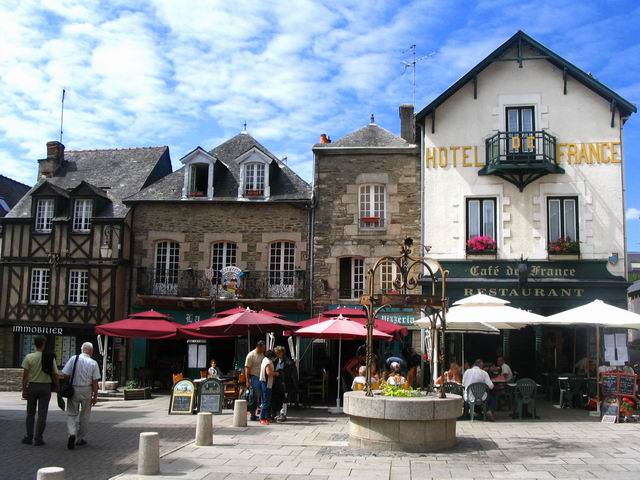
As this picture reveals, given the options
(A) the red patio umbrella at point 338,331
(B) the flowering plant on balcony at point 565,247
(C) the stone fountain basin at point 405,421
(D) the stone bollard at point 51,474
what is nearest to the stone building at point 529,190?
(B) the flowering plant on balcony at point 565,247

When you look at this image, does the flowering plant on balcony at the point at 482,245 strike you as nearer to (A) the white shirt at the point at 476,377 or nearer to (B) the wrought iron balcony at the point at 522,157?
(B) the wrought iron balcony at the point at 522,157

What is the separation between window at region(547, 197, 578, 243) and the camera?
63.5ft

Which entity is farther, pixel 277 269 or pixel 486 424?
pixel 277 269

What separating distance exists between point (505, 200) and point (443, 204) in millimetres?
1737

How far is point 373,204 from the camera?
20.8m

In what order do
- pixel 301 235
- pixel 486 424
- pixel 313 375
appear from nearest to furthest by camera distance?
pixel 486 424
pixel 313 375
pixel 301 235

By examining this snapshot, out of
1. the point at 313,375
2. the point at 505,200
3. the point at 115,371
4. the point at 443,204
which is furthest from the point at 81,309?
the point at 505,200

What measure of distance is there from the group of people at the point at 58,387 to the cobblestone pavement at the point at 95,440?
229 millimetres

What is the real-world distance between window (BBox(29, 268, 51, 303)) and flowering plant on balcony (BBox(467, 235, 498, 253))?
13.5 m

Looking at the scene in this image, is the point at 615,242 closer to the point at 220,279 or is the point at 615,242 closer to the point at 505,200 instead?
the point at 505,200

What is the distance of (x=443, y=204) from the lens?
19906 mm

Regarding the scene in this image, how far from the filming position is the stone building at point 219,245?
21.1 metres

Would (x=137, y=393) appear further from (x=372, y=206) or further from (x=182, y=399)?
(x=372, y=206)

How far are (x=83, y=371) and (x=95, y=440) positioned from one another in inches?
58.5
